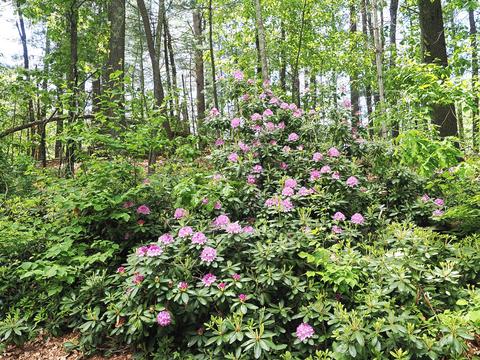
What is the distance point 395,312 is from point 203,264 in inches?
58.8

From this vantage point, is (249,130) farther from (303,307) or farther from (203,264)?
(303,307)

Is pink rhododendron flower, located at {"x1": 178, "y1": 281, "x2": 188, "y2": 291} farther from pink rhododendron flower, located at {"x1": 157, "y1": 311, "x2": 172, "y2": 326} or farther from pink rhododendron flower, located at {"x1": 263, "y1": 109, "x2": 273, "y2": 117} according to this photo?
pink rhododendron flower, located at {"x1": 263, "y1": 109, "x2": 273, "y2": 117}

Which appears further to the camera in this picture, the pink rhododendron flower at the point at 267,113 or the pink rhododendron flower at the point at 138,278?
the pink rhododendron flower at the point at 267,113

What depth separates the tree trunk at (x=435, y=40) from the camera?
538 cm

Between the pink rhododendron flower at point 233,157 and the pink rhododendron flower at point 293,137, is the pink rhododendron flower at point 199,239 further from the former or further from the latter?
the pink rhododendron flower at point 293,137

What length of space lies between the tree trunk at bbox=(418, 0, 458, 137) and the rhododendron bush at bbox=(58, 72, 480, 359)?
2.22m

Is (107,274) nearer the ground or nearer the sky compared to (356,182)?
nearer the ground

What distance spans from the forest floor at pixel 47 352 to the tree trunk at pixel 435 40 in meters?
5.46

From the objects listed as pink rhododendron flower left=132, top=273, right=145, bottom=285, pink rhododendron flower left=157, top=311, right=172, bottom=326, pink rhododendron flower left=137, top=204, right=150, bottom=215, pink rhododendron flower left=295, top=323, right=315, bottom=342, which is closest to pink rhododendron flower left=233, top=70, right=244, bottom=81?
pink rhododendron flower left=137, top=204, right=150, bottom=215

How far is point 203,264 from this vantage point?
2.84 metres

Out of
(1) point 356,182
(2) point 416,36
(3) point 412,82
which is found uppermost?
(2) point 416,36

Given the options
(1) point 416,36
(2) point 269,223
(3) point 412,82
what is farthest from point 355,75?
(2) point 269,223

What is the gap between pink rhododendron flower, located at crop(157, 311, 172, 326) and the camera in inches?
101

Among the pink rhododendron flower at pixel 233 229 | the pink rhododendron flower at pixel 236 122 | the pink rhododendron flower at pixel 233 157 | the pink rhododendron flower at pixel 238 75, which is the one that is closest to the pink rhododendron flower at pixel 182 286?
the pink rhododendron flower at pixel 233 229
